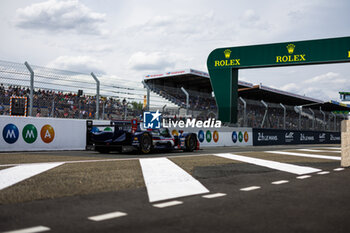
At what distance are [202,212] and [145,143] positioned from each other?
30.4 feet

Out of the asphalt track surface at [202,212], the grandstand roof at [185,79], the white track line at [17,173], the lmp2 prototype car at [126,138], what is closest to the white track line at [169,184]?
the asphalt track surface at [202,212]

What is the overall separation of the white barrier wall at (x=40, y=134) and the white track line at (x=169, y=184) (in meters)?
7.44

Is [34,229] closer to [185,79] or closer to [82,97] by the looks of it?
[82,97]

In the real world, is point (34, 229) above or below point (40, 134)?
below

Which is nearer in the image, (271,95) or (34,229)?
(34,229)

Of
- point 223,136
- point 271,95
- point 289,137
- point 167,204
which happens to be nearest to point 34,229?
point 167,204

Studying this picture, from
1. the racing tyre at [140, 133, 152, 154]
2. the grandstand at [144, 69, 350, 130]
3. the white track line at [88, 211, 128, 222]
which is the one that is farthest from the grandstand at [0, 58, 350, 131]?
the white track line at [88, 211, 128, 222]

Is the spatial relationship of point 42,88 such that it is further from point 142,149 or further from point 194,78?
point 194,78

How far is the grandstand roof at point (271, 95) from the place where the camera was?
142ft

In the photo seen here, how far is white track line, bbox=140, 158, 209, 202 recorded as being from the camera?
491cm

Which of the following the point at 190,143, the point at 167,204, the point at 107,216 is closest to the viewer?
the point at 107,216

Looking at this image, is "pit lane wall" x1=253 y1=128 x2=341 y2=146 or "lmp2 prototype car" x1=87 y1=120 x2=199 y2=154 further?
"pit lane wall" x1=253 y1=128 x2=341 y2=146

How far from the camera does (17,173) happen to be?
6574 mm

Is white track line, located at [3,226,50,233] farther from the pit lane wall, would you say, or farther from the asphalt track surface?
the pit lane wall
